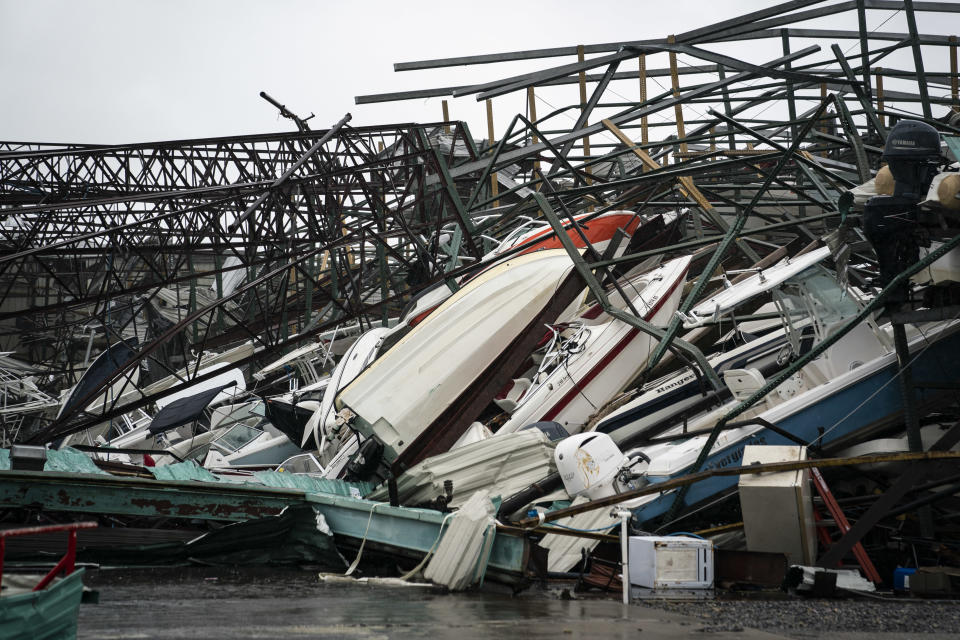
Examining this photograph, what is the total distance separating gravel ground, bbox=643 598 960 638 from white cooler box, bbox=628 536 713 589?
24cm

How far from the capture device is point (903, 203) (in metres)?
8.83

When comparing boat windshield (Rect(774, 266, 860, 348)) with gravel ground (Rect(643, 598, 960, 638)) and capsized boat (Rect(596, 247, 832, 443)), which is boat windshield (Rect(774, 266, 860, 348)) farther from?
gravel ground (Rect(643, 598, 960, 638))

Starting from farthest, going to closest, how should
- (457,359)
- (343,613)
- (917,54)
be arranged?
(917,54)
(457,359)
(343,613)

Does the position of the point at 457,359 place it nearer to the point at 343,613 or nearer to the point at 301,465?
the point at 301,465

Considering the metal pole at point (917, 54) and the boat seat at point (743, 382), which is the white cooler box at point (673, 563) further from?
the metal pole at point (917, 54)

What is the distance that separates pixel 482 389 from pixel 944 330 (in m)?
6.28

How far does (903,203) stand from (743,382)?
2.84 meters

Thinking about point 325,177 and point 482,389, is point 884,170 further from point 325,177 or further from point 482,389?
point 325,177

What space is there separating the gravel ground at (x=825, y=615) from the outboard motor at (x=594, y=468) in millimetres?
2140

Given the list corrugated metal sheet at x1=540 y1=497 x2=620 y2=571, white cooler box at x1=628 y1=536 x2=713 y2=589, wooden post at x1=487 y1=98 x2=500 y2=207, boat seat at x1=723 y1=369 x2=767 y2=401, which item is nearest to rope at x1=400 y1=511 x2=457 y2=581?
corrugated metal sheet at x1=540 y1=497 x2=620 y2=571

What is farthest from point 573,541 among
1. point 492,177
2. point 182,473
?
point 492,177

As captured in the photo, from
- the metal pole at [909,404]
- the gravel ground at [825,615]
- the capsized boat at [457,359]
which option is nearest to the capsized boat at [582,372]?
the capsized boat at [457,359]

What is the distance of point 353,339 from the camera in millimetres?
22312

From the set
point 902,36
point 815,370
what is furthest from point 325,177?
point 902,36
